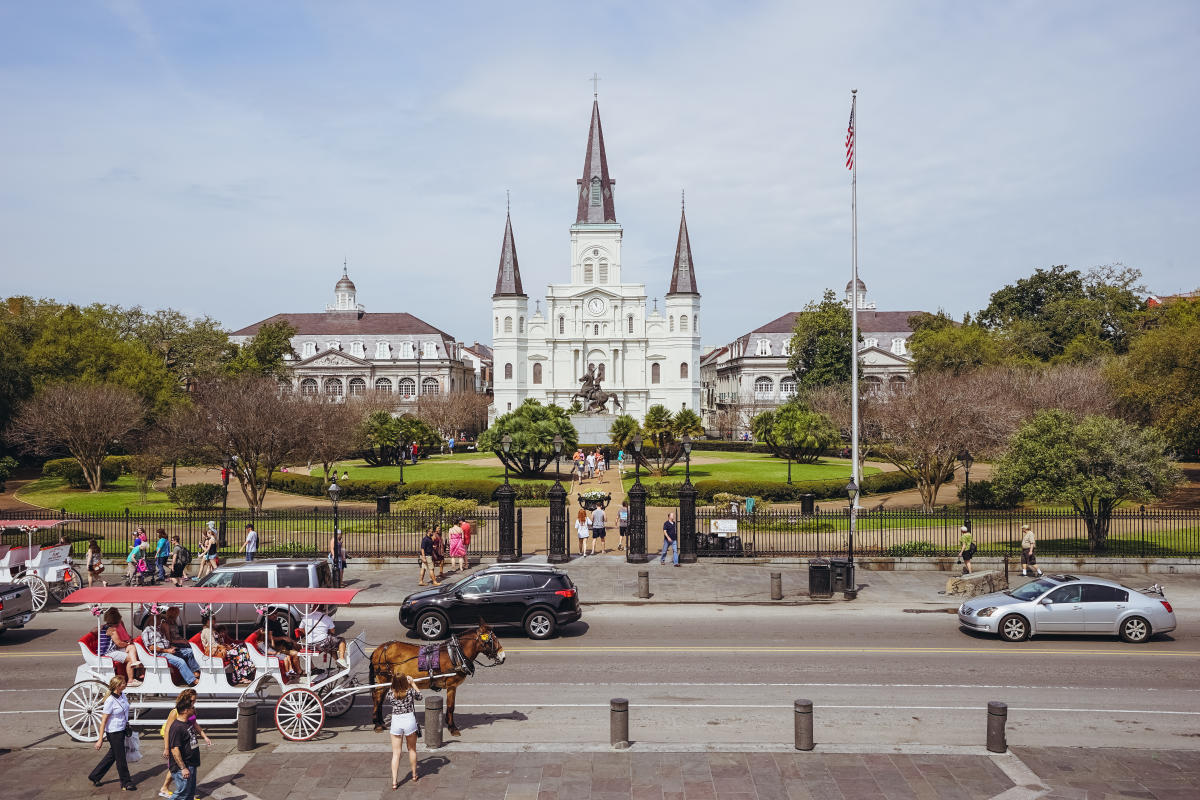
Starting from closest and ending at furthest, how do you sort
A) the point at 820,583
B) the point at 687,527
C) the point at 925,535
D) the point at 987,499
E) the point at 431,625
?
the point at 431,625 → the point at 820,583 → the point at 687,527 → the point at 925,535 → the point at 987,499

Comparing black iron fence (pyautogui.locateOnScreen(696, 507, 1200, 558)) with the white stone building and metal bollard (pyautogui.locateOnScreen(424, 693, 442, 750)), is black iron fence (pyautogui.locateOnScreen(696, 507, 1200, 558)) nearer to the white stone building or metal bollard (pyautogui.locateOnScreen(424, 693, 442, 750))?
metal bollard (pyautogui.locateOnScreen(424, 693, 442, 750))

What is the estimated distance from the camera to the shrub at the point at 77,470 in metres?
46.1

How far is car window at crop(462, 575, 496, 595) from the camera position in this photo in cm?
1733

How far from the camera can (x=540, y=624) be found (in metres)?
17.2

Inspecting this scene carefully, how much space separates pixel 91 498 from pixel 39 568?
75.5ft

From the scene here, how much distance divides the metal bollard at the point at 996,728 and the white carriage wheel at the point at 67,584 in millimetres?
19661

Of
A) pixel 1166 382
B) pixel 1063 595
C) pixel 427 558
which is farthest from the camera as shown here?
pixel 1166 382

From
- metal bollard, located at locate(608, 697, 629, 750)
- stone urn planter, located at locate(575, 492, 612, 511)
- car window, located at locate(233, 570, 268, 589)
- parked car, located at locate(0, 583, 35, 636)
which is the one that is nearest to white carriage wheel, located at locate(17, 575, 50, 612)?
parked car, located at locate(0, 583, 35, 636)

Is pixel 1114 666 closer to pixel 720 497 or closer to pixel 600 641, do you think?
pixel 600 641

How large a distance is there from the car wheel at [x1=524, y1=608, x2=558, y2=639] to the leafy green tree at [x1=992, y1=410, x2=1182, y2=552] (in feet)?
51.3

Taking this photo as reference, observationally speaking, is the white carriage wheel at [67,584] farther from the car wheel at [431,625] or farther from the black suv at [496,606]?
the car wheel at [431,625]

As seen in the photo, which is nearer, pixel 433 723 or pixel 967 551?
pixel 433 723

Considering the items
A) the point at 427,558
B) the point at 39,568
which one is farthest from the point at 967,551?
the point at 39,568

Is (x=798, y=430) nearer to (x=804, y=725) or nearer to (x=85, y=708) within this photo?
(x=804, y=725)
